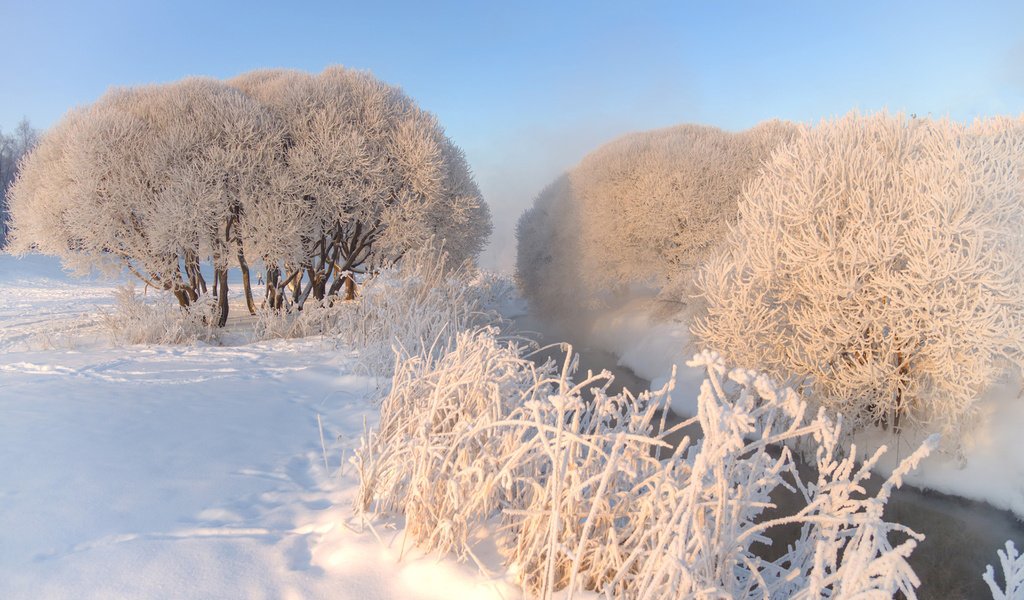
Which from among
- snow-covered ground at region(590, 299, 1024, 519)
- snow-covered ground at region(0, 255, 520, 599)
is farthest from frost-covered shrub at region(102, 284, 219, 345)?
snow-covered ground at region(590, 299, 1024, 519)

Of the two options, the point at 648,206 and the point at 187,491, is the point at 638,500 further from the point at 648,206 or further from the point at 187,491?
the point at 648,206

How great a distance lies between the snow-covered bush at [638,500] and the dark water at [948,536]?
3499 mm

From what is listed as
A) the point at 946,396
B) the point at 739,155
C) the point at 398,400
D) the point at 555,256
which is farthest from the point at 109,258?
the point at 739,155

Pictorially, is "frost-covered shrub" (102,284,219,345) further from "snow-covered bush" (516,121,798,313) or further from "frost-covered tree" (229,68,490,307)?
"snow-covered bush" (516,121,798,313)

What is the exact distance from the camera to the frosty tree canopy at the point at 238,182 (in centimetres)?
1077

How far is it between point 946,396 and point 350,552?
25.5 ft

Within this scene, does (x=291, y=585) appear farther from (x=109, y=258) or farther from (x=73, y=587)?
(x=109, y=258)

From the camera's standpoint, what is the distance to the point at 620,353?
53.1ft

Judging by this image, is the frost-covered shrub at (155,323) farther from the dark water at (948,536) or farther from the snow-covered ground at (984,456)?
the snow-covered ground at (984,456)

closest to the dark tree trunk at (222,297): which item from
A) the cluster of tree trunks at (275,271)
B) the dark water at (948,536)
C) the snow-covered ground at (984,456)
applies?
the cluster of tree trunks at (275,271)

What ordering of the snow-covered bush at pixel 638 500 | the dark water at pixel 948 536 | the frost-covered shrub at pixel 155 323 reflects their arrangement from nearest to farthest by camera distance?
1. the snow-covered bush at pixel 638 500
2. the dark water at pixel 948 536
3. the frost-covered shrub at pixel 155 323

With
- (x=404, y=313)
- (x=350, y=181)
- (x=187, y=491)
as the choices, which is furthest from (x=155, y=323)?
(x=187, y=491)

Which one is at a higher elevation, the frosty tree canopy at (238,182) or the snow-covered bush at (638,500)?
the frosty tree canopy at (238,182)

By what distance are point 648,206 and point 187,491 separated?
49.7ft
